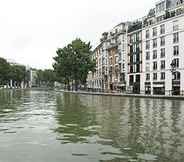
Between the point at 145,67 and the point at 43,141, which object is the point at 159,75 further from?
the point at 43,141

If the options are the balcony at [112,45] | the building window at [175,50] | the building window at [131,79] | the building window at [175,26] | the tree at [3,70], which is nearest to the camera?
the building window at [175,50]

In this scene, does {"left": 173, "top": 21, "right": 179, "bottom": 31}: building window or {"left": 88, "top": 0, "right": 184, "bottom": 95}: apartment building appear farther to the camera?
{"left": 173, "top": 21, "right": 179, "bottom": 31}: building window

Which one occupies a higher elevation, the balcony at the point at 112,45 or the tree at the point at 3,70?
the balcony at the point at 112,45

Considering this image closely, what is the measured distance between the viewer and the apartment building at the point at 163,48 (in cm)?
9062

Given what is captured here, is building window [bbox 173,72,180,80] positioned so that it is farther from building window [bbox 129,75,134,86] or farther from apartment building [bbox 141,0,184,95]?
building window [bbox 129,75,134,86]

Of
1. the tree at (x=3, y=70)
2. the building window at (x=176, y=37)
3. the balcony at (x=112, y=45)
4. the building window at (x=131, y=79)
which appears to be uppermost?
the balcony at (x=112, y=45)

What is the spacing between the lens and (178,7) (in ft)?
306

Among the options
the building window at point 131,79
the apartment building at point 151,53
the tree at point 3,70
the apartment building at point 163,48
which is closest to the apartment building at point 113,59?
the apartment building at point 151,53

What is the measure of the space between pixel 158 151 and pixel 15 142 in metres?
5.69

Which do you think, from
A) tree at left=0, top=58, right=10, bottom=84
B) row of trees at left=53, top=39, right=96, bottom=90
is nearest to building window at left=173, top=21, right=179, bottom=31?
row of trees at left=53, top=39, right=96, bottom=90

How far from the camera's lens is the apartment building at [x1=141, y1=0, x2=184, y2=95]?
90.6 m

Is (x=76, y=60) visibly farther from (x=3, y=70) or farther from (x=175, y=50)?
(x=3, y=70)

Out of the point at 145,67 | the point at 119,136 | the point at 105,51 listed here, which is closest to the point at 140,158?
the point at 119,136

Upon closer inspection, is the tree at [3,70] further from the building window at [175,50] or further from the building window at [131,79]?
the building window at [175,50]
